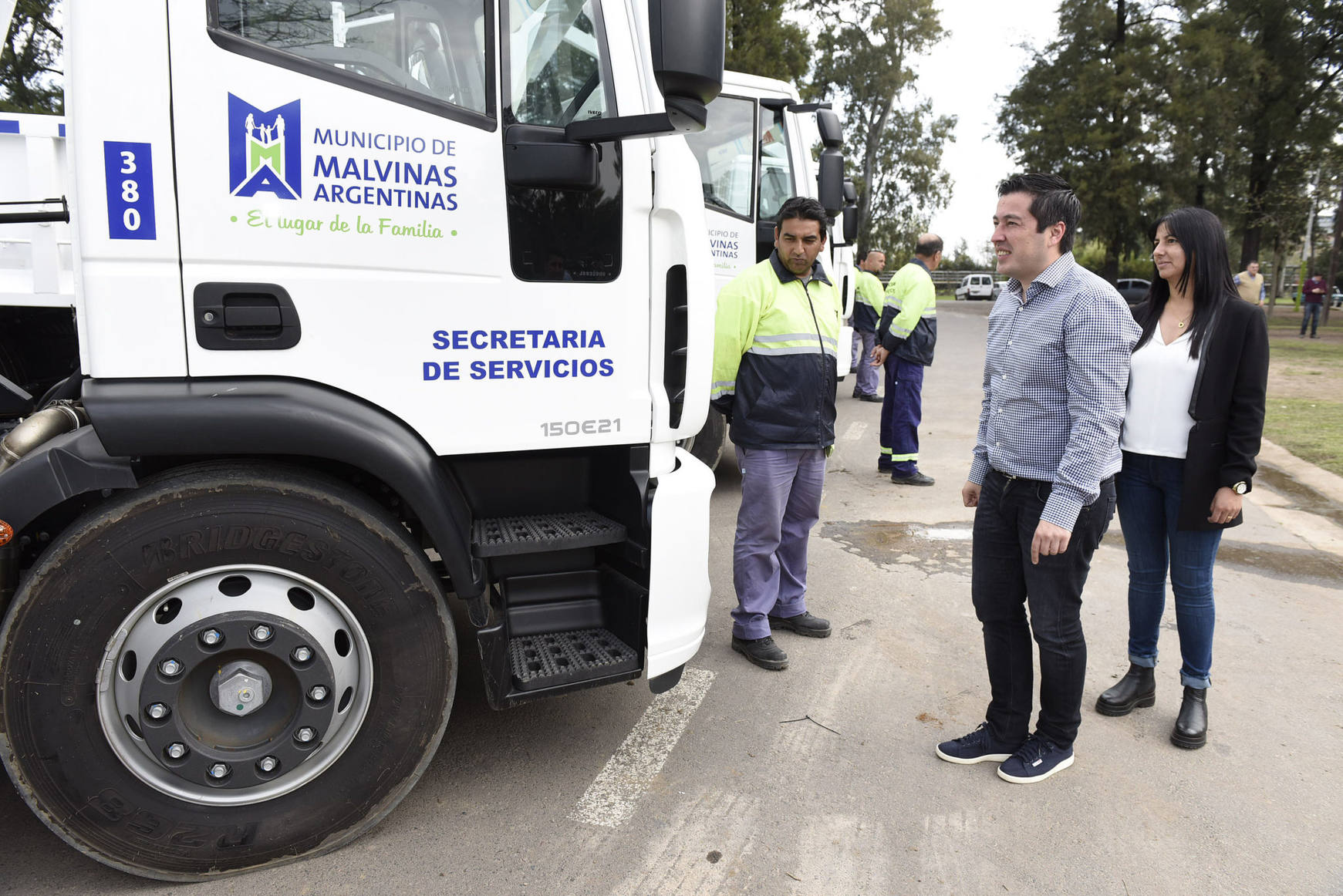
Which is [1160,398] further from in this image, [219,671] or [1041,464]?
[219,671]

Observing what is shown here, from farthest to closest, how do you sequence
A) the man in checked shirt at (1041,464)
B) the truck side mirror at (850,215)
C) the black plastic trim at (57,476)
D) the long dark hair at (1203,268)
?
the truck side mirror at (850,215) → the long dark hair at (1203,268) → the man in checked shirt at (1041,464) → the black plastic trim at (57,476)

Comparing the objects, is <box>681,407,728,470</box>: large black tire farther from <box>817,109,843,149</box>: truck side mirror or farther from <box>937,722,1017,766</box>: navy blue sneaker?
<box>937,722,1017,766</box>: navy blue sneaker

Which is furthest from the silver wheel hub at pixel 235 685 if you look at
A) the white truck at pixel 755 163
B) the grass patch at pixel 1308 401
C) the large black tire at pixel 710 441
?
the grass patch at pixel 1308 401

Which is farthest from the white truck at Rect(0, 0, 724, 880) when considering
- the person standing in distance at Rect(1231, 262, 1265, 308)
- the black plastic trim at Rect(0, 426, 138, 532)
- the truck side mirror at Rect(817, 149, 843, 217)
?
the truck side mirror at Rect(817, 149, 843, 217)

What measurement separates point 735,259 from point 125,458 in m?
5.29

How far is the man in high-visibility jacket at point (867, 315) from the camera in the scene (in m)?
10.9

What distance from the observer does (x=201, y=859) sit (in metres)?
2.51

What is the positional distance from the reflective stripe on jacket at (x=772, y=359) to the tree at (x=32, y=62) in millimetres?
2528

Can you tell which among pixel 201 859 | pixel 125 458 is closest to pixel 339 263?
pixel 125 458

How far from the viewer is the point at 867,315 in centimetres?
1216

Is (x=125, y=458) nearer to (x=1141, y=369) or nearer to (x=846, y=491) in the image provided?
(x=1141, y=369)

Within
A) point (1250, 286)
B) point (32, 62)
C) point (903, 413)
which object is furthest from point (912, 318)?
point (32, 62)

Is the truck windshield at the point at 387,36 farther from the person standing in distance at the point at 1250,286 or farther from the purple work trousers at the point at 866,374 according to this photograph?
the purple work trousers at the point at 866,374

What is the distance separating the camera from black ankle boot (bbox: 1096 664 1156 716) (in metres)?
3.71
